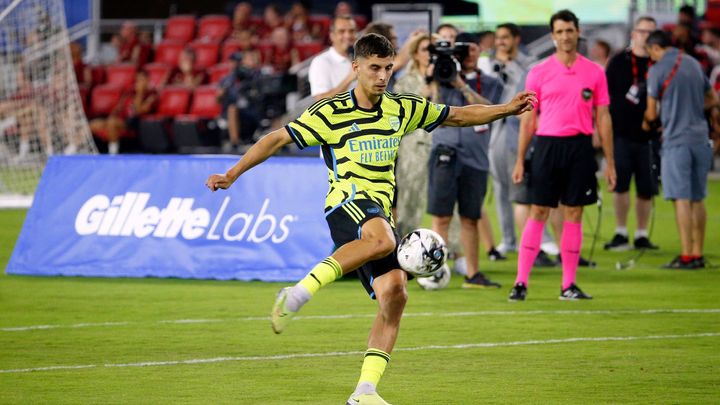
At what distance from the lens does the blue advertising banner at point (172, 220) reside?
12.9m

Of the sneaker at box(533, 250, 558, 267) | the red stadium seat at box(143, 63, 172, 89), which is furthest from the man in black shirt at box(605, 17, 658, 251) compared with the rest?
the red stadium seat at box(143, 63, 172, 89)

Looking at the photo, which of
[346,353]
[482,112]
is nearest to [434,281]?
[346,353]

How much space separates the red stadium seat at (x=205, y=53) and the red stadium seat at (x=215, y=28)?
1.27ft

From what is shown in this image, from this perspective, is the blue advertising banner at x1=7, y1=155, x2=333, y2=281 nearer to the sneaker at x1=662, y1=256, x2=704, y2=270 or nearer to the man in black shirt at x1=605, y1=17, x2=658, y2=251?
the sneaker at x1=662, y1=256, x2=704, y2=270

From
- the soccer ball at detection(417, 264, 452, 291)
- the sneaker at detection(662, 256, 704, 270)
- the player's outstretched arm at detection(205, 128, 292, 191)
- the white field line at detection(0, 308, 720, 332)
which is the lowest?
the sneaker at detection(662, 256, 704, 270)

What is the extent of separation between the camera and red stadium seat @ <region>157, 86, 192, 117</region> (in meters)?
29.8

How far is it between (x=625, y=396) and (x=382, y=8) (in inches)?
716

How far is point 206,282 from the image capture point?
43.0ft

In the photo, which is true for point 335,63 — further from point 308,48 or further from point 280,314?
point 308,48

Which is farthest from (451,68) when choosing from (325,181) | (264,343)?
(264,343)

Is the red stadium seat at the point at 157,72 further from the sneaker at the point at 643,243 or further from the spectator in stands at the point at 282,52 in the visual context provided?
the sneaker at the point at 643,243

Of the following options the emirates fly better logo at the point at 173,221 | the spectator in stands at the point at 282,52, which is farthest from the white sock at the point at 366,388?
the spectator in stands at the point at 282,52

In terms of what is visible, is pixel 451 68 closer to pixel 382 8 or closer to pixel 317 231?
pixel 317 231

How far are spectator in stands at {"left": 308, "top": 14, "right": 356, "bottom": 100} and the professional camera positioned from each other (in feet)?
5.18
